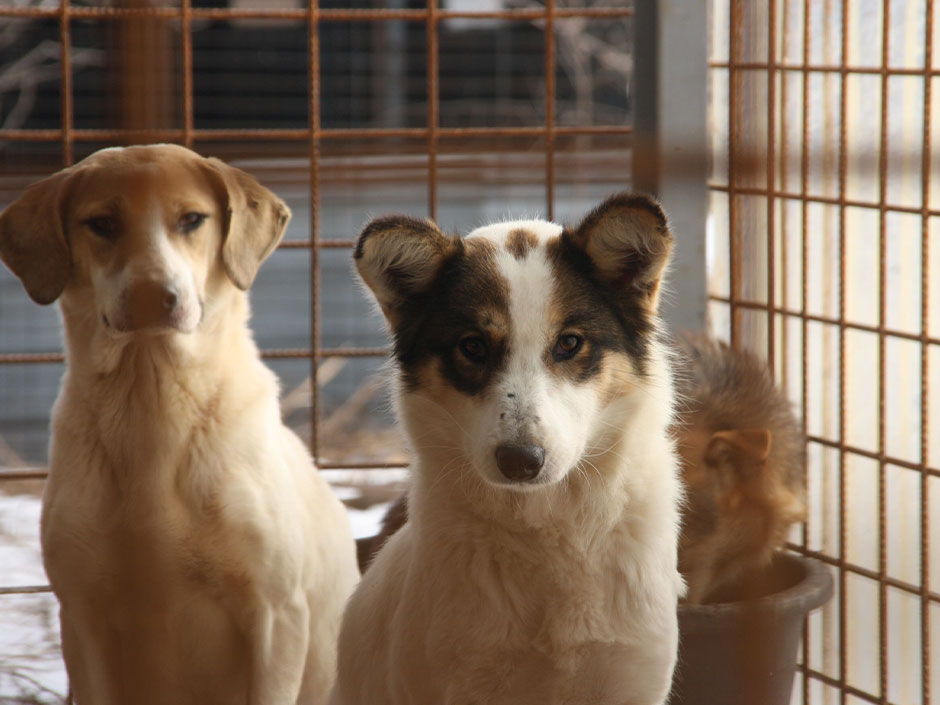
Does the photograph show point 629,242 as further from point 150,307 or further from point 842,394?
point 842,394

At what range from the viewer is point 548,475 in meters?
1.74

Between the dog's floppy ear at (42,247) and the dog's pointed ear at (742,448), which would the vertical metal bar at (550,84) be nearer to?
the dog's pointed ear at (742,448)

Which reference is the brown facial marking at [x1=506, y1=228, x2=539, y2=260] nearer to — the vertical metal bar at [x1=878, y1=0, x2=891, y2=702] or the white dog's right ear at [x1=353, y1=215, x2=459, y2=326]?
the white dog's right ear at [x1=353, y1=215, x2=459, y2=326]

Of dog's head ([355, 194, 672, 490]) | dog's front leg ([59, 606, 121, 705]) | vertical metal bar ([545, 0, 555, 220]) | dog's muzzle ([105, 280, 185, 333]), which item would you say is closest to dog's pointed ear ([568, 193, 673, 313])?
dog's head ([355, 194, 672, 490])

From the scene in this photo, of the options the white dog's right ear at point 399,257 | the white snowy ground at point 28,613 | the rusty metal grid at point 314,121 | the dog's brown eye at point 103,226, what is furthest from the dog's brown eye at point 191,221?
the white snowy ground at point 28,613

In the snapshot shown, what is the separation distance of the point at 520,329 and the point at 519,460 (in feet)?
0.78

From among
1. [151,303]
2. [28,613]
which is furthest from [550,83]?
[28,613]

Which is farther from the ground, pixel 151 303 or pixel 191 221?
pixel 191 221

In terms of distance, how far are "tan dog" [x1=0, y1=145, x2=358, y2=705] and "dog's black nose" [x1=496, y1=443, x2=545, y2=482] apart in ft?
2.68

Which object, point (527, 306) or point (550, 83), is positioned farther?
point (550, 83)

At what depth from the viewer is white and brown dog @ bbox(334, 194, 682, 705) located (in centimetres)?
183

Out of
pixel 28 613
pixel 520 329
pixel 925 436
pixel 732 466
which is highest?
pixel 520 329

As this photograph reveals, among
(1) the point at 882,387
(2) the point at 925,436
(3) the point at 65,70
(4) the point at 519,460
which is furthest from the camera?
(1) the point at 882,387

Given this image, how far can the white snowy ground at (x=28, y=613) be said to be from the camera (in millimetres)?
2914
